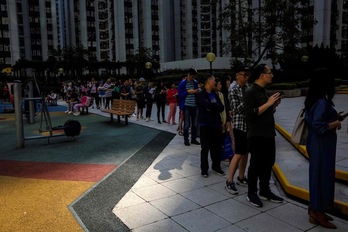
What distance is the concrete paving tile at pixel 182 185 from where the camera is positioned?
5.15m

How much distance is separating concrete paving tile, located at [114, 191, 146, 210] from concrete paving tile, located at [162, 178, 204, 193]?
658 mm

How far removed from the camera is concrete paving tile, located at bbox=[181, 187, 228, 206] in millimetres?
4613

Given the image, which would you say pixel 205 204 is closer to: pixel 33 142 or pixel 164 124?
pixel 33 142

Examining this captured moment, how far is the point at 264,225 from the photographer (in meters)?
3.80

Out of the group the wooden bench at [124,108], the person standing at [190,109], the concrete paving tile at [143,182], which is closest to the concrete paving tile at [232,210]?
the concrete paving tile at [143,182]

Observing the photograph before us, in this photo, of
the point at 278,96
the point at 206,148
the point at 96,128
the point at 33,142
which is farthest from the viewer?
the point at 96,128

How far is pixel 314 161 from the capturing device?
12.0ft

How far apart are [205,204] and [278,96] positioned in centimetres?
188

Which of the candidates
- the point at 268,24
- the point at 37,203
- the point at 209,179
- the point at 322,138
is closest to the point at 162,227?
the point at 209,179

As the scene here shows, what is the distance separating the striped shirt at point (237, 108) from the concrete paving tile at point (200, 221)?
1.42m

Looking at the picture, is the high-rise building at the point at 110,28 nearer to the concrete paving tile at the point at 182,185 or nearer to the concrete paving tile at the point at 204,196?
the concrete paving tile at the point at 182,185

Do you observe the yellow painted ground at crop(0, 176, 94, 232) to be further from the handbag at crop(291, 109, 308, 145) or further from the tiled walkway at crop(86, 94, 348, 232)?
the handbag at crop(291, 109, 308, 145)

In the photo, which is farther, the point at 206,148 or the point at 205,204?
the point at 206,148

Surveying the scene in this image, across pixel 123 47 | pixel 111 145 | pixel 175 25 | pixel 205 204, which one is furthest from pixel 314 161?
pixel 175 25
